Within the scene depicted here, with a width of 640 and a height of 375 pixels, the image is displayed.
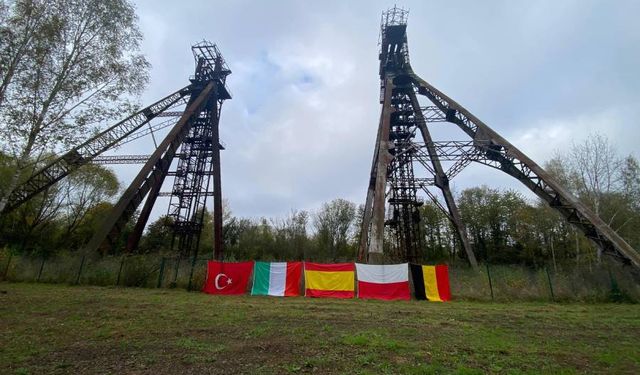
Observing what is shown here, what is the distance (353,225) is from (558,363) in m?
41.9

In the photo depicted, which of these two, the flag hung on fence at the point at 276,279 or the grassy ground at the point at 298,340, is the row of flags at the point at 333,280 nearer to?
the flag hung on fence at the point at 276,279

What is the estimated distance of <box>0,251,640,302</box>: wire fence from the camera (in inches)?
528

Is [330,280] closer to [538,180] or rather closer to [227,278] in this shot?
[227,278]

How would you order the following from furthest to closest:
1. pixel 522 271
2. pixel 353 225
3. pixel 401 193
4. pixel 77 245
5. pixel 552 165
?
pixel 353 225 → pixel 77 245 → pixel 552 165 → pixel 401 193 → pixel 522 271

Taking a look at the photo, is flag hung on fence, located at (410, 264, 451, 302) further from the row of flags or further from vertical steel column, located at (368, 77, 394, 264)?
vertical steel column, located at (368, 77, 394, 264)

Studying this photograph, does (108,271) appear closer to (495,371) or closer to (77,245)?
(495,371)

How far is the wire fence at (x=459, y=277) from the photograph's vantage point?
13.4 m

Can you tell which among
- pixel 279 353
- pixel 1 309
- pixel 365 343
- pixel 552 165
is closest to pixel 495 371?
pixel 365 343

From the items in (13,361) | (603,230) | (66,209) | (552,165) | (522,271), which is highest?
(552,165)

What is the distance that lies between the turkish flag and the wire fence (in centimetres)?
46

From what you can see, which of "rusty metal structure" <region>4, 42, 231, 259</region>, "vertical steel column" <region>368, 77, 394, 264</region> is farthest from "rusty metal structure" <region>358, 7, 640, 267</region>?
"rusty metal structure" <region>4, 42, 231, 259</region>

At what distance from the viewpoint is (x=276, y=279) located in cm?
1452

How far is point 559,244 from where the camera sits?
37750 millimetres

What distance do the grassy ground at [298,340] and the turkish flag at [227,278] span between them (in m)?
4.72
